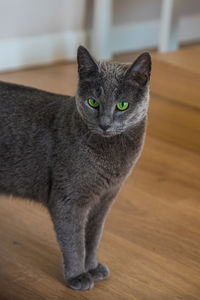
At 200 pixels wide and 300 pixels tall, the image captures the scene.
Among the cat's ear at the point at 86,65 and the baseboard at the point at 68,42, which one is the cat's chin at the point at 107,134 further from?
the baseboard at the point at 68,42

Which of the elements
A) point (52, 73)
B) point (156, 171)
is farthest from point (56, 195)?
point (52, 73)

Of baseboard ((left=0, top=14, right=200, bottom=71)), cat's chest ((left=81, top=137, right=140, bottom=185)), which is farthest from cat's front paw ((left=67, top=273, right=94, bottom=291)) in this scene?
baseboard ((left=0, top=14, right=200, bottom=71))

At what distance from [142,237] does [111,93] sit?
0.57 m

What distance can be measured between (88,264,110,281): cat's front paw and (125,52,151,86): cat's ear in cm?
52

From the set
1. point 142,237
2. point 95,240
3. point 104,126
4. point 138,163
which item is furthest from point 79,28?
point 104,126

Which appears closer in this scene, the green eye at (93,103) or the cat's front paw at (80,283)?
the green eye at (93,103)

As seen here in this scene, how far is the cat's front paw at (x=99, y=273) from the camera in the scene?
5.02 ft

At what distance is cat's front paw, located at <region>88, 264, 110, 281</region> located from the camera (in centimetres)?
153

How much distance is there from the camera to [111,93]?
134cm

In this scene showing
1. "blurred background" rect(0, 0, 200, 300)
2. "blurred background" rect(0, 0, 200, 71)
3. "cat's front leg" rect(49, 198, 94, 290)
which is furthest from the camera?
"blurred background" rect(0, 0, 200, 71)

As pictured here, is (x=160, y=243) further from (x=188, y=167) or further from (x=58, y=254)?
(x=188, y=167)

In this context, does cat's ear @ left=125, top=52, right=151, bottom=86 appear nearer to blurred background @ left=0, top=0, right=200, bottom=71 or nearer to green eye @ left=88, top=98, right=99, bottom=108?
green eye @ left=88, top=98, right=99, bottom=108

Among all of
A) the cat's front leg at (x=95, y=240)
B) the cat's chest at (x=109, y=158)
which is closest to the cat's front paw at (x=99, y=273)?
the cat's front leg at (x=95, y=240)

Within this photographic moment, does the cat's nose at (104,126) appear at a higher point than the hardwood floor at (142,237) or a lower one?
higher
